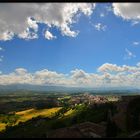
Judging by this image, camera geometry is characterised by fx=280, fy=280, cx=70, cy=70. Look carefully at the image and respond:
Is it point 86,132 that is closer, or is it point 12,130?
point 86,132

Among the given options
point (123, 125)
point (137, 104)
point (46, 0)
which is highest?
point (46, 0)

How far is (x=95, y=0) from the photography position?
2.61 m

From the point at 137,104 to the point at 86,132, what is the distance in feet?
11.1

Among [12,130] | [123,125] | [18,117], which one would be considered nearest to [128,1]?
[123,125]

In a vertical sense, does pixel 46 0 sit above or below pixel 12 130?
above

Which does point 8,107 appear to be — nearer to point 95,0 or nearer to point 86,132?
point 86,132

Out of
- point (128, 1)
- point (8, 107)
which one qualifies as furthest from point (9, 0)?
point (8, 107)

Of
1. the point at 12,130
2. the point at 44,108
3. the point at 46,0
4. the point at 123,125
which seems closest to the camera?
the point at 46,0

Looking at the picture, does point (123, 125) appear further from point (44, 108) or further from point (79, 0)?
point (44, 108)

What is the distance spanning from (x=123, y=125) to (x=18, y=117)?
37.7 m

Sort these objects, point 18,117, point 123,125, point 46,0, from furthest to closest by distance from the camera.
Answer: point 18,117, point 123,125, point 46,0

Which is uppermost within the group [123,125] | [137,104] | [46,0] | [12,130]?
[46,0]

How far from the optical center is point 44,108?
196 ft

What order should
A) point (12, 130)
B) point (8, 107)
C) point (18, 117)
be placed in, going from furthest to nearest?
1. point (8, 107)
2. point (18, 117)
3. point (12, 130)
